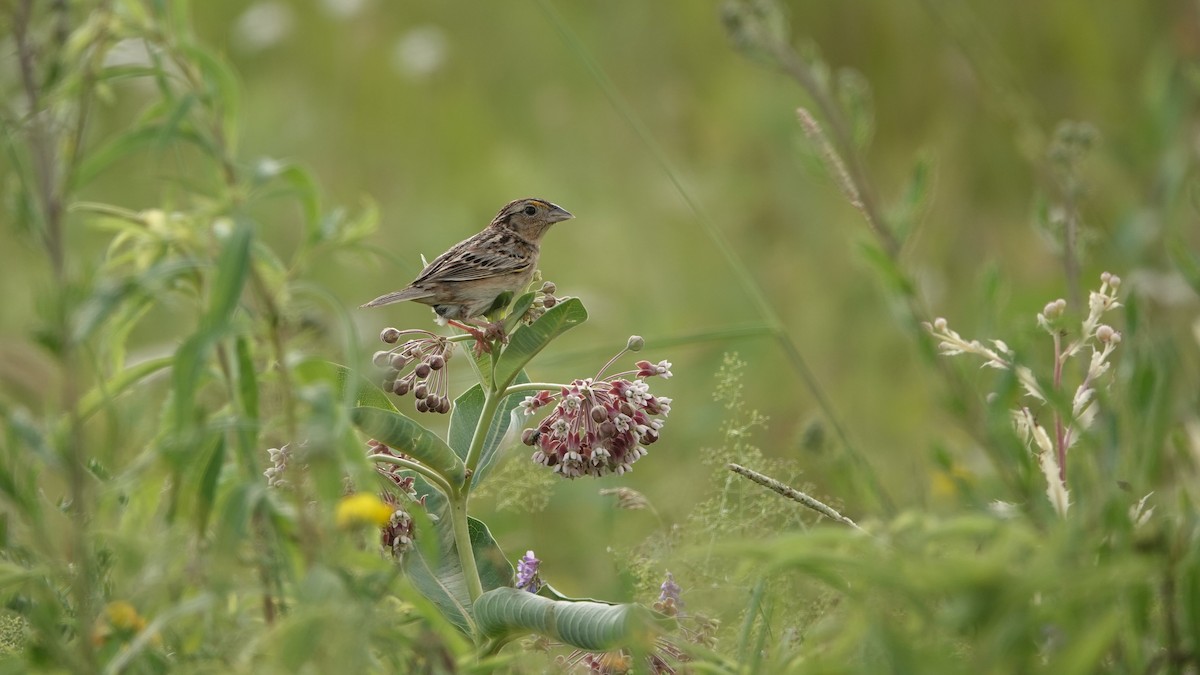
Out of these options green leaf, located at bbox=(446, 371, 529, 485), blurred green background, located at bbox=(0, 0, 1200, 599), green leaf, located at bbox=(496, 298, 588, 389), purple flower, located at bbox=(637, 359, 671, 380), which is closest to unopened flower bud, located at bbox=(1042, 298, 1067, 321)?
purple flower, located at bbox=(637, 359, 671, 380)

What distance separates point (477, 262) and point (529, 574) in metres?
1.05

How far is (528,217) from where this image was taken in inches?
119

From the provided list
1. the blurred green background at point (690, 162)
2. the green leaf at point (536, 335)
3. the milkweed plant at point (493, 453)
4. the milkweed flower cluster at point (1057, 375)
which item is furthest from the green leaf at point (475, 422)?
the blurred green background at point (690, 162)

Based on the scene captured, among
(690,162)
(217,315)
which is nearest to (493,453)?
(217,315)

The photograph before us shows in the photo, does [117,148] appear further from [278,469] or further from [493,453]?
[493,453]

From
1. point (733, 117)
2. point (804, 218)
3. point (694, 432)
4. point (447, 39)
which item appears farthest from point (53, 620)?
point (447, 39)

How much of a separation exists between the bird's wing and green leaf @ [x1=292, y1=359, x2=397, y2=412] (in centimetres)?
78

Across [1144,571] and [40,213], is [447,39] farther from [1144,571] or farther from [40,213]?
[1144,571]

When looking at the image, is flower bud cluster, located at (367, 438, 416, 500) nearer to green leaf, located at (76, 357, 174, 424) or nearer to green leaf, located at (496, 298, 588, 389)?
green leaf, located at (496, 298, 588, 389)

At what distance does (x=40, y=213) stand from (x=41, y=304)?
0.14 meters

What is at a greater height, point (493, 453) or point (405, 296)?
point (405, 296)

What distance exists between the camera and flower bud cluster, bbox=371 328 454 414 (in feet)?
6.18

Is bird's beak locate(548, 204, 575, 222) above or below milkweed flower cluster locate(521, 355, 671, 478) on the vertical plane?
above

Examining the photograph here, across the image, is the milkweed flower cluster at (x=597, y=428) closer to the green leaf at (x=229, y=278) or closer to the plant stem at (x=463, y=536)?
the plant stem at (x=463, y=536)
